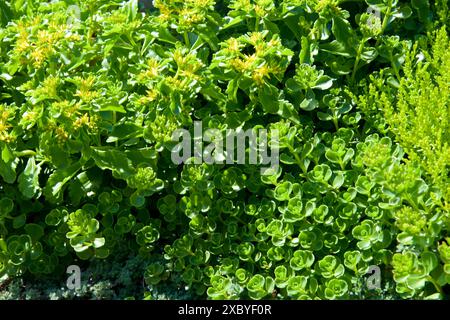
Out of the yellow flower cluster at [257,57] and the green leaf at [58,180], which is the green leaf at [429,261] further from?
the green leaf at [58,180]

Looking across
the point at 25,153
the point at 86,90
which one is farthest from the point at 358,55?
the point at 25,153

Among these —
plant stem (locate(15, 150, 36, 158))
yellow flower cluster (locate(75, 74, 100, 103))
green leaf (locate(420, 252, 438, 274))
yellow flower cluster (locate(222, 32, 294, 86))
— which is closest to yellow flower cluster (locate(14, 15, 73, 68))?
yellow flower cluster (locate(75, 74, 100, 103))

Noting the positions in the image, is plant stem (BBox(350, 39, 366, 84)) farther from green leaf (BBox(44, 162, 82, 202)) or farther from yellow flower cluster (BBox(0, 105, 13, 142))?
yellow flower cluster (BBox(0, 105, 13, 142))

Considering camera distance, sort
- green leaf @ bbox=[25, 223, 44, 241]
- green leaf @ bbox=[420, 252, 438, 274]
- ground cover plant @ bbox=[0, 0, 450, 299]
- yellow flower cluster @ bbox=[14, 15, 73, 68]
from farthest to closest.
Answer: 1. green leaf @ bbox=[25, 223, 44, 241]
2. yellow flower cluster @ bbox=[14, 15, 73, 68]
3. ground cover plant @ bbox=[0, 0, 450, 299]
4. green leaf @ bbox=[420, 252, 438, 274]

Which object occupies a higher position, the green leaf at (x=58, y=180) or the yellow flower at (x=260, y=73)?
the yellow flower at (x=260, y=73)

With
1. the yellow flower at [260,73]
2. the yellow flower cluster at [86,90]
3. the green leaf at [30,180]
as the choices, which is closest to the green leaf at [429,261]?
the yellow flower at [260,73]

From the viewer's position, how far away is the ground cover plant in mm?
2740

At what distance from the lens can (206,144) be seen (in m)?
2.94

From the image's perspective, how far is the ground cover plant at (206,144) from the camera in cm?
274

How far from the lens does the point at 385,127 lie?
3012 mm

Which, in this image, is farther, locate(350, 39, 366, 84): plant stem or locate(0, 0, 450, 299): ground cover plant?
locate(350, 39, 366, 84): plant stem
